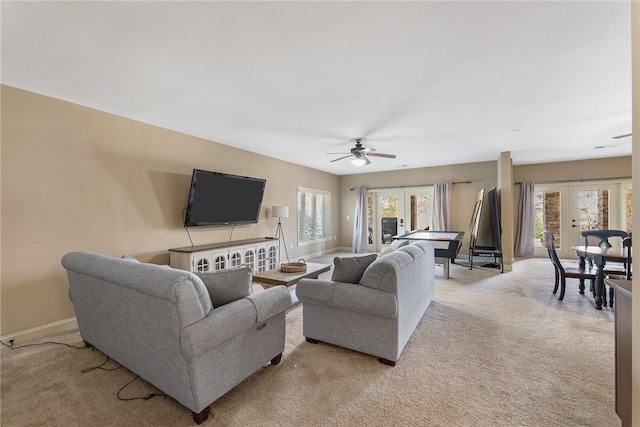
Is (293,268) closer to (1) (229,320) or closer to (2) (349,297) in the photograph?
(2) (349,297)

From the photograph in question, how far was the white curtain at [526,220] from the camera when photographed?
691cm

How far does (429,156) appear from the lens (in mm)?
6102

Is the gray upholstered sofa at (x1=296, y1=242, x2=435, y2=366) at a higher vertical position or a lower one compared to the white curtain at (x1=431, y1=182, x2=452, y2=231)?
lower

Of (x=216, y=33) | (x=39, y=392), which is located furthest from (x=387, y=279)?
(x=39, y=392)

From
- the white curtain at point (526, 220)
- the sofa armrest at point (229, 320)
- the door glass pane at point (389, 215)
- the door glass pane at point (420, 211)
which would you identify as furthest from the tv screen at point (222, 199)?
the white curtain at point (526, 220)

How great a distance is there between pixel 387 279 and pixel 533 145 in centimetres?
491

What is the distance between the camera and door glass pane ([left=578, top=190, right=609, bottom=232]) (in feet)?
21.1

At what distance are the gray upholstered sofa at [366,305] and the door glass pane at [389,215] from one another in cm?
551

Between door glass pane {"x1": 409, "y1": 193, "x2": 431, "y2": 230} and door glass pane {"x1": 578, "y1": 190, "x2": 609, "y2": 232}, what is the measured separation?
3550 mm

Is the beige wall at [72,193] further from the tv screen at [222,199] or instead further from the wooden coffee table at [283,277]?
the wooden coffee table at [283,277]

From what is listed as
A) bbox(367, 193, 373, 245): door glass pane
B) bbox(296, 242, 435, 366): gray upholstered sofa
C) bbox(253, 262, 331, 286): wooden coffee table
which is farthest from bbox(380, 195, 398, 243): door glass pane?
bbox(296, 242, 435, 366): gray upholstered sofa

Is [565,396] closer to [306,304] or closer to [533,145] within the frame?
[306,304]

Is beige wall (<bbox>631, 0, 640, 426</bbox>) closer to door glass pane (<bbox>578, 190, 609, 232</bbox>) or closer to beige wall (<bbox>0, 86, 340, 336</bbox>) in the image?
beige wall (<bbox>0, 86, 340, 336</bbox>)

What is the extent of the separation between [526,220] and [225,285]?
26.0ft
